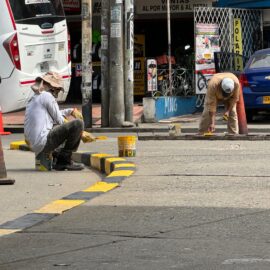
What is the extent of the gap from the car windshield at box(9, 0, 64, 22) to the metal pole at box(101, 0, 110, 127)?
117cm

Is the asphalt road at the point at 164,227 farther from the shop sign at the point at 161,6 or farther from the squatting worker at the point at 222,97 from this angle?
the shop sign at the point at 161,6

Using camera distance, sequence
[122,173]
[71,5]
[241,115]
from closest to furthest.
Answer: [122,173], [241,115], [71,5]

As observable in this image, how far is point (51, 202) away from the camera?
8.70 meters

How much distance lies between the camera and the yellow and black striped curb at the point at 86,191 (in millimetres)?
7503

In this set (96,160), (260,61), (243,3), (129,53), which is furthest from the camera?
(243,3)

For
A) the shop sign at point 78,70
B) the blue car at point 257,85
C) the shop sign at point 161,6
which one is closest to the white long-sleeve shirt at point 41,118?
the blue car at point 257,85

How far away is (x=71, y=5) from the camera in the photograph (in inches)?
952

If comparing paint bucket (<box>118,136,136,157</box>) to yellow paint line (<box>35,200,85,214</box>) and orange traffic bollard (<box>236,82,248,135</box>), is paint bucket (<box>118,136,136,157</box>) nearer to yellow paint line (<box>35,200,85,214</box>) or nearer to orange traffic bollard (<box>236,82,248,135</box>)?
orange traffic bollard (<box>236,82,248,135</box>)

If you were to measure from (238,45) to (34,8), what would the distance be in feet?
20.6

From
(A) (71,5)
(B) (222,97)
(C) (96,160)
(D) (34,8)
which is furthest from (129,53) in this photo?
(C) (96,160)

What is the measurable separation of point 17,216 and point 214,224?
2044 mm

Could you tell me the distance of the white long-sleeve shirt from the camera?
11.3 m

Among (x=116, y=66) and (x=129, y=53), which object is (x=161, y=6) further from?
(x=116, y=66)

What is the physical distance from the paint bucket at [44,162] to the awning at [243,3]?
12073mm
